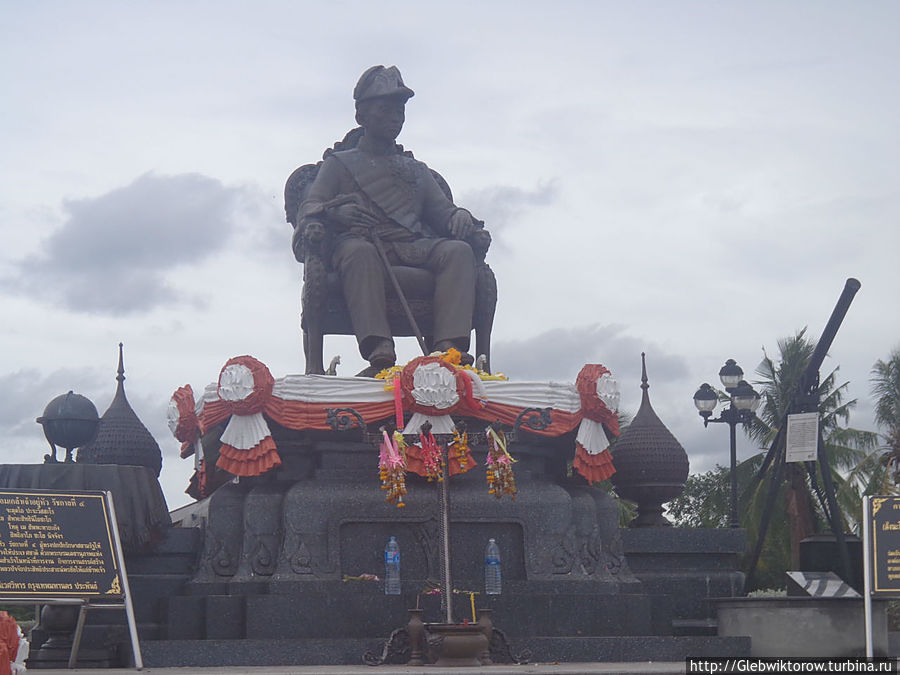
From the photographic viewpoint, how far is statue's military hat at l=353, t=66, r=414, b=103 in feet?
49.4

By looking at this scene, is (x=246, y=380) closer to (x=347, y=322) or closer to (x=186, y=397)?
(x=186, y=397)

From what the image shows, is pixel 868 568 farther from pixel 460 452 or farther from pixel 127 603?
pixel 127 603

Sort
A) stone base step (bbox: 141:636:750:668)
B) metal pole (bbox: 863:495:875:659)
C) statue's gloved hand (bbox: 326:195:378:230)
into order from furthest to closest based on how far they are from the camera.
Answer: statue's gloved hand (bbox: 326:195:378:230)
stone base step (bbox: 141:636:750:668)
metal pole (bbox: 863:495:875:659)

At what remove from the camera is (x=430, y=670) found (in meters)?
10.1

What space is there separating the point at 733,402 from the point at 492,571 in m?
6.82

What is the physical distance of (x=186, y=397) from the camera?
1400cm

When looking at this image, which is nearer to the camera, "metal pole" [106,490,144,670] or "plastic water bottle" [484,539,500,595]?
"metal pole" [106,490,144,670]

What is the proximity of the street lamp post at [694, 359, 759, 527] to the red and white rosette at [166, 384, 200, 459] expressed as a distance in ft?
23.8

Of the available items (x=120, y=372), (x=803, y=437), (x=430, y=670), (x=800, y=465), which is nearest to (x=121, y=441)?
(x=120, y=372)

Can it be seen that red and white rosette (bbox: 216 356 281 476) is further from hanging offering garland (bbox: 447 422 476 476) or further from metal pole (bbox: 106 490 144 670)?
metal pole (bbox: 106 490 144 670)

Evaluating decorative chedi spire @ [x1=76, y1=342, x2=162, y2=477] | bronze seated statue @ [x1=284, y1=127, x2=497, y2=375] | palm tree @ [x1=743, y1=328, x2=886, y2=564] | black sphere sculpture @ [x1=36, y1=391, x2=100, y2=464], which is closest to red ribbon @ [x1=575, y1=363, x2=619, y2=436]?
bronze seated statue @ [x1=284, y1=127, x2=497, y2=375]

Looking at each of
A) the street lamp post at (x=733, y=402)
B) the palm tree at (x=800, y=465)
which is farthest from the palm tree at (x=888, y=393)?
the street lamp post at (x=733, y=402)

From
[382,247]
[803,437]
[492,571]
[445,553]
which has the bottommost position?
[492,571]

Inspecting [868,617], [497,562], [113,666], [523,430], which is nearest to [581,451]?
[523,430]
